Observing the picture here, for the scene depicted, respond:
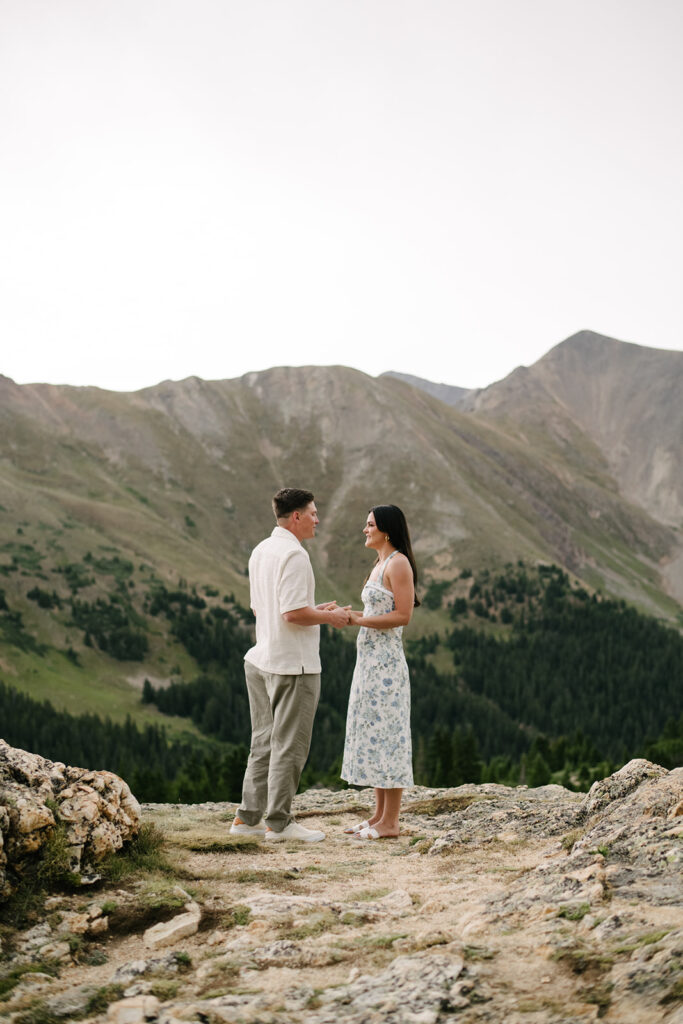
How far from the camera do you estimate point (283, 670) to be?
9.77 metres

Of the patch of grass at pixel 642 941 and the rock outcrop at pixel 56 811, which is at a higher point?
the patch of grass at pixel 642 941

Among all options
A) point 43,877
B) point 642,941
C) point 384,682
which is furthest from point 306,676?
point 642,941

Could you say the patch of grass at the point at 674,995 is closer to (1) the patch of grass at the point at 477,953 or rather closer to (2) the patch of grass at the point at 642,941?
(2) the patch of grass at the point at 642,941

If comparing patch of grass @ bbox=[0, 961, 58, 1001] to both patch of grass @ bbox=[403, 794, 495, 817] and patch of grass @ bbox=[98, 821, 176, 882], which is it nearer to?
patch of grass @ bbox=[98, 821, 176, 882]

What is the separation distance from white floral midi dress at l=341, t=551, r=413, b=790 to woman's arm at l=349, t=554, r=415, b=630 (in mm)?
136

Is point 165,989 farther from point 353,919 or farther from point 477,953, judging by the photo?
point 477,953

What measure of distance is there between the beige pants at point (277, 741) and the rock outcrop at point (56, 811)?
185 cm

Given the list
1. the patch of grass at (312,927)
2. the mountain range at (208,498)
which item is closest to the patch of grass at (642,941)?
the patch of grass at (312,927)

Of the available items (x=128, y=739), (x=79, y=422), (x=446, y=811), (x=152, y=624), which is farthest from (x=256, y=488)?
(x=446, y=811)

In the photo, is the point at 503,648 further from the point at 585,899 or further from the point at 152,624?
the point at 585,899

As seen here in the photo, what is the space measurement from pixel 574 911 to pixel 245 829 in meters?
5.61

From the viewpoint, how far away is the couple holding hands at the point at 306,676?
9.84 meters

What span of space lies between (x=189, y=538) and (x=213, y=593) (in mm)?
27921

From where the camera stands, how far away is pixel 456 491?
17788 centimetres
